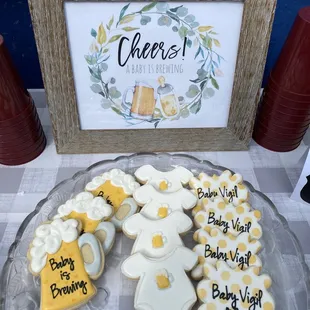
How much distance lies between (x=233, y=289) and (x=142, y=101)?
1.04 ft

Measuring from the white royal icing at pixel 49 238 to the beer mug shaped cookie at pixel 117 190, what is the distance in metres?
0.06

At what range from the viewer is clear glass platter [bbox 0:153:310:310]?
49 cm

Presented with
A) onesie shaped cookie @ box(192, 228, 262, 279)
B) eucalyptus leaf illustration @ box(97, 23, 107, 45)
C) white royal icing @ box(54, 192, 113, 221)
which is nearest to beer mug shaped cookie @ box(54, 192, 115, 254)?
white royal icing @ box(54, 192, 113, 221)

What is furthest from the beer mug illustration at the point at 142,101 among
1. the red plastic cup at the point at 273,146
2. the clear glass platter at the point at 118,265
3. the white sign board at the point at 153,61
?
the red plastic cup at the point at 273,146

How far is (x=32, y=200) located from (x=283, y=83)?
44 cm

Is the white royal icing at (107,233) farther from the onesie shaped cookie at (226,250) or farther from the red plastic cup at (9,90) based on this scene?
the red plastic cup at (9,90)

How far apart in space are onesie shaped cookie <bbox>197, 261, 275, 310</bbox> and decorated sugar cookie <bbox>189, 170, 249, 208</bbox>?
113mm

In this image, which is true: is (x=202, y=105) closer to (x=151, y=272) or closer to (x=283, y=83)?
(x=283, y=83)

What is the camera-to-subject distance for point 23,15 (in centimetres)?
74

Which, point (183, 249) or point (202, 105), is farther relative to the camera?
point (202, 105)

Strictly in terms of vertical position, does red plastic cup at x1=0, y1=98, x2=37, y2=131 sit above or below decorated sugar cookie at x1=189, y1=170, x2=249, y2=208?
above

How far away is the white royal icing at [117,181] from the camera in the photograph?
23.5 inches

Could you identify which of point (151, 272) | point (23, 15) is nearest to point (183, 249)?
point (151, 272)

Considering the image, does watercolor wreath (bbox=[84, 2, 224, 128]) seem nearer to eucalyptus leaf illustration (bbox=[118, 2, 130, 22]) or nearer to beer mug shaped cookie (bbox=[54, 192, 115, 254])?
eucalyptus leaf illustration (bbox=[118, 2, 130, 22])
